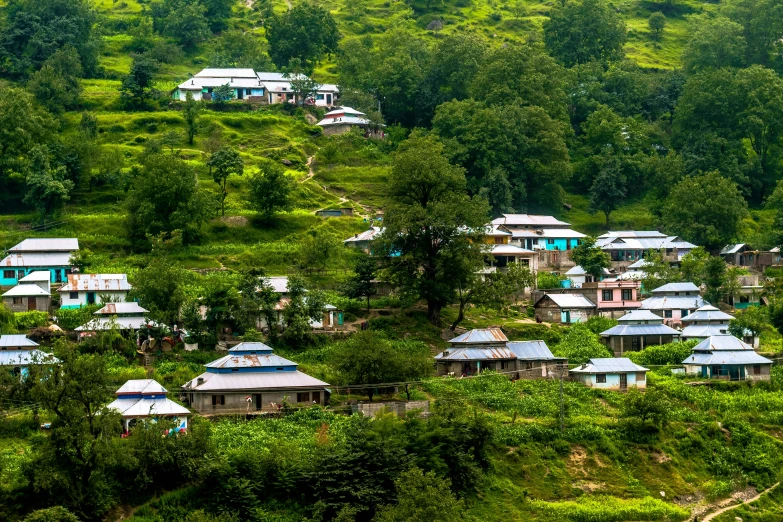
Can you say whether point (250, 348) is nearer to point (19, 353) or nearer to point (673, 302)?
point (19, 353)

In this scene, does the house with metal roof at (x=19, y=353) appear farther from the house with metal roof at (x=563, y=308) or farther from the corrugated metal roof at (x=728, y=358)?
the corrugated metal roof at (x=728, y=358)

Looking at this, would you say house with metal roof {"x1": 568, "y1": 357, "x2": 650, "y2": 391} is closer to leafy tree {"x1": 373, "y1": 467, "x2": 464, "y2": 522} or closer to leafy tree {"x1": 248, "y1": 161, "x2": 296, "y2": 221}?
leafy tree {"x1": 373, "y1": 467, "x2": 464, "y2": 522}

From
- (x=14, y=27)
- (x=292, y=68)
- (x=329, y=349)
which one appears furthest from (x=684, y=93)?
(x=14, y=27)

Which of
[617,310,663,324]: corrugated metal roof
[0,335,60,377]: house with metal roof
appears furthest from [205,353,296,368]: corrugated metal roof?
[617,310,663,324]: corrugated metal roof

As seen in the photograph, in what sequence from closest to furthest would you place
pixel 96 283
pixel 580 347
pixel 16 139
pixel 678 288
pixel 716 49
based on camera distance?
pixel 580 347 → pixel 96 283 → pixel 678 288 → pixel 16 139 → pixel 716 49

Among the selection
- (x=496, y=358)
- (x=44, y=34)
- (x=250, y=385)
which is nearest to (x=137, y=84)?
(x=44, y=34)

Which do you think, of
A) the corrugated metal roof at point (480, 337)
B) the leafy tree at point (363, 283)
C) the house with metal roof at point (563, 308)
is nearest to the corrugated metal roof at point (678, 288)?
the house with metal roof at point (563, 308)
